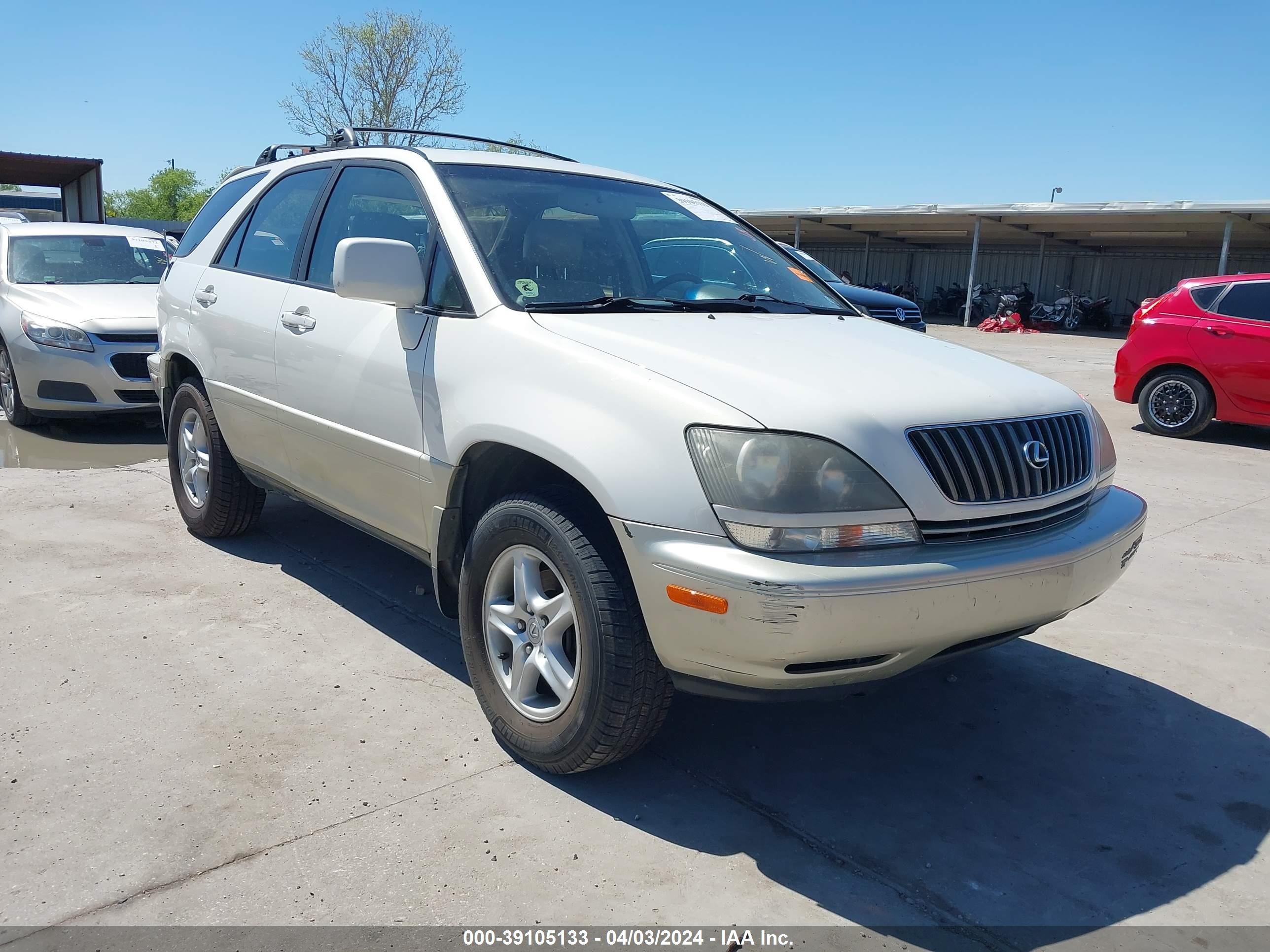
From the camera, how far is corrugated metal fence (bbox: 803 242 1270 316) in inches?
1132

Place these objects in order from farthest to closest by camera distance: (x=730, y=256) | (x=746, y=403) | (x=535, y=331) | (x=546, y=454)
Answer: (x=730, y=256), (x=535, y=331), (x=546, y=454), (x=746, y=403)

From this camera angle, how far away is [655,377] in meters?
2.62

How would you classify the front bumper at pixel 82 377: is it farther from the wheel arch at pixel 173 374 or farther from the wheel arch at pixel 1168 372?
the wheel arch at pixel 1168 372

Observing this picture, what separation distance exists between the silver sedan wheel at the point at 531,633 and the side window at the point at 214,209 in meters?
2.90

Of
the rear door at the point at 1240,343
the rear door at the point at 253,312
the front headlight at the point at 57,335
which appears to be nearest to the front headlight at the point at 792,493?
the rear door at the point at 253,312

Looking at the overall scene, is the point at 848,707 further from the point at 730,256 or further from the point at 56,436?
the point at 56,436

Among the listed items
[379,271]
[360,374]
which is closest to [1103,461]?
[379,271]

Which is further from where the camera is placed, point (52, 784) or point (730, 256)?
point (730, 256)

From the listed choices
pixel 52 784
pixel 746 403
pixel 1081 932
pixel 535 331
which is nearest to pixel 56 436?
pixel 52 784

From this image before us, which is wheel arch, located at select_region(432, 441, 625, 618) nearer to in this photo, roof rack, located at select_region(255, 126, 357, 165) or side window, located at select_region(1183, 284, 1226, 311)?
roof rack, located at select_region(255, 126, 357, 165)

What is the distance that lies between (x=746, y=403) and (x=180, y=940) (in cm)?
181

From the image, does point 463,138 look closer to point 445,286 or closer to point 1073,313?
point 445,286

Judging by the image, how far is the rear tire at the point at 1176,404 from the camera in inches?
366

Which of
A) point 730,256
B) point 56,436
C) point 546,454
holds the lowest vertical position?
point 56,436
